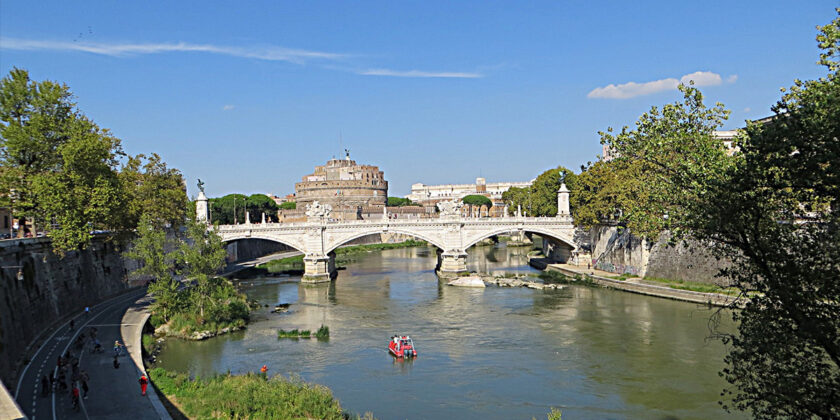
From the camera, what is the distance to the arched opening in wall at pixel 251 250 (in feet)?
187

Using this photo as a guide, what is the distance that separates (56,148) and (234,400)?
64.5 feet

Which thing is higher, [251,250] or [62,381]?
[251,250]

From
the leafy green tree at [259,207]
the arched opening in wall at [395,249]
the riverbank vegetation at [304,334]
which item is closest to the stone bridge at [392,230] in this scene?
the arched opening in wall at [395,249]

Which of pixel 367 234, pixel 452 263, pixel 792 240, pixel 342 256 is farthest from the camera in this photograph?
pixel 342 256

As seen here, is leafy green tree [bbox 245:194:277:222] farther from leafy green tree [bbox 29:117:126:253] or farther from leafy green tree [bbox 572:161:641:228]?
leafy green tree [bbox 29:117:126:253]

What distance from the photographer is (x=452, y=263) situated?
47156 mm

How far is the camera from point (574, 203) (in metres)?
48.4

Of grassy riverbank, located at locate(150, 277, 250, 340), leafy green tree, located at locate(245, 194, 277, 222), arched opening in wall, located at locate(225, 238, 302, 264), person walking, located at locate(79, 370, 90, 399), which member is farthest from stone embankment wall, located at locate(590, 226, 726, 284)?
leafy green tree, located at locate(245, 194, 277, 222)

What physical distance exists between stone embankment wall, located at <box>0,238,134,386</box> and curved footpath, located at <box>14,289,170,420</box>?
626mm

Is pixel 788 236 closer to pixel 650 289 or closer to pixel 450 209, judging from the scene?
pixel 650 289

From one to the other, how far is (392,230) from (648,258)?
19.5 m

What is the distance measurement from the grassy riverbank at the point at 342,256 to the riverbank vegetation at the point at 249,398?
34860mm

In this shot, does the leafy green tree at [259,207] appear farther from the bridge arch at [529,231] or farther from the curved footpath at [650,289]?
the curved footpath at [650,289]

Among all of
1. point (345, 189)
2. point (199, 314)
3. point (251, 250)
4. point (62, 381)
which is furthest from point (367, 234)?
point (345, 189)
